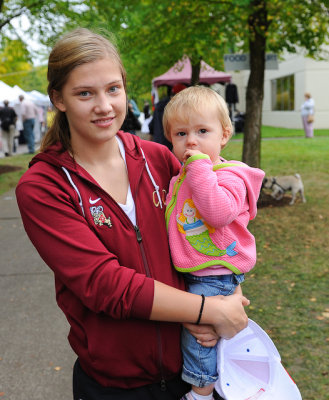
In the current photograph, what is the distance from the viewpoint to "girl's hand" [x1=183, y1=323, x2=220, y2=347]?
5.29ft

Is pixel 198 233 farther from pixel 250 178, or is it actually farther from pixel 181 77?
pixel 181 77

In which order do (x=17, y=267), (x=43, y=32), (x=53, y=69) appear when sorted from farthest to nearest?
1. (x=43, y=32)
2. (x=17, y=267)
3. (x=53, y=69)

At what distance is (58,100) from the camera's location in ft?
5.51

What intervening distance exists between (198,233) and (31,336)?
316 cm

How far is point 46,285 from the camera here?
561 cm

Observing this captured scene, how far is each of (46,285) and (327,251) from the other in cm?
362

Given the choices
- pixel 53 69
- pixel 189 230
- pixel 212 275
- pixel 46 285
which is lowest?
pixel 46 285

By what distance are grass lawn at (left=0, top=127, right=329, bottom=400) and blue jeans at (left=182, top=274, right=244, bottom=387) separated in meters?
1.21

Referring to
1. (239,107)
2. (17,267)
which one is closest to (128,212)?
(17,267)

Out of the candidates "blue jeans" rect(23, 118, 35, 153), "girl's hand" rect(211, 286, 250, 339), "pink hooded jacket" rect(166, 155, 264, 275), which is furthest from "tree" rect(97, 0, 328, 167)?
"blue jeans" rect(23, 118, 35, 153)

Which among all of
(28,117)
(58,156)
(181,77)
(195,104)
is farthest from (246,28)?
(28,117)

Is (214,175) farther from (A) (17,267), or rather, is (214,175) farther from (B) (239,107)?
(B) (239,107)

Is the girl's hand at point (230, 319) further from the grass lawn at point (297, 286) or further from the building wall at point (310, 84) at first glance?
the building wall at point (310, 84)

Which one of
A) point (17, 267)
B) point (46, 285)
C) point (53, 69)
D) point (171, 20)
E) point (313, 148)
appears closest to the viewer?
point (53, 69)
